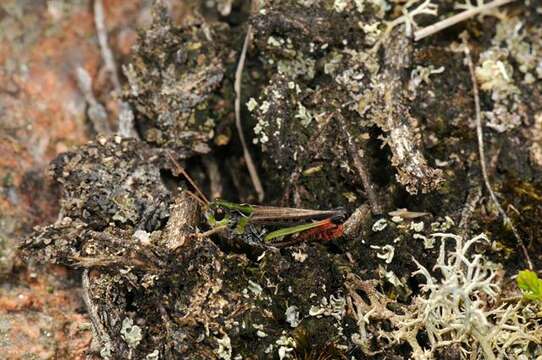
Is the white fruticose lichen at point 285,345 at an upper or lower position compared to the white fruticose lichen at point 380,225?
lower

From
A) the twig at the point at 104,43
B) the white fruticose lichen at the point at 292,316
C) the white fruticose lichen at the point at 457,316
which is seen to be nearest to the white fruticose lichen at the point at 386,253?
the white fruticose lichen at the point at 457,316

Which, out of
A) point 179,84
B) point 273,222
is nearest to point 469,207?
point 273,222

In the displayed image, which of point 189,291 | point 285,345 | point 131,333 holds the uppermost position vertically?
point 189,291

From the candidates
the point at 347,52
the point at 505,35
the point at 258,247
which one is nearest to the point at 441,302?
the point at 258,247

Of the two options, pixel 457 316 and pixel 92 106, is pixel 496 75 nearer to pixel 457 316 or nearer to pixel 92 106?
pixel 457 316

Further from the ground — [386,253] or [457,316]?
[386,253]

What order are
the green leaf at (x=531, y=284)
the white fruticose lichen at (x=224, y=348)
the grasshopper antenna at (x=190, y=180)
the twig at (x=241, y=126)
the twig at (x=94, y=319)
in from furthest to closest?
the twig at (x=241, y=126) < the grasshopper antenna at (x=190, y=180) < the twig at (x=94, y=319) < the white fruticose lichen at (x=224, y=348) < the green leaf at (x=531, y=284)

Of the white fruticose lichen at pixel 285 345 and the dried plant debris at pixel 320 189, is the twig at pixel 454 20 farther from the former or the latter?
the white fruticose lichen at pixel 285 345

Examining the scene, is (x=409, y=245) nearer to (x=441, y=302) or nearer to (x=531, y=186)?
(x=441, y=302)
